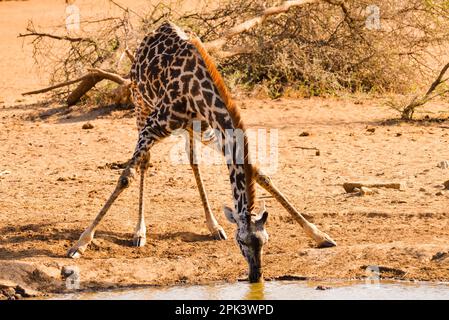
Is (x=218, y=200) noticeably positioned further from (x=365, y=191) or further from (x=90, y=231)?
(x=90, y=231)

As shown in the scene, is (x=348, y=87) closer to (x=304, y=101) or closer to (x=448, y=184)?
(x=304, y=101)

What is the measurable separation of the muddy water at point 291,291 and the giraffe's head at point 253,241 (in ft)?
0.45

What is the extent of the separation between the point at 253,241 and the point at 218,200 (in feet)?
8.01

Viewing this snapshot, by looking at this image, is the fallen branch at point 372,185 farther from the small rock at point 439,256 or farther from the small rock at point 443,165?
the small rock at point 439,256

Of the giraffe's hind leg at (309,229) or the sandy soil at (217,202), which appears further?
the giraffe's hind leg at (309,229)

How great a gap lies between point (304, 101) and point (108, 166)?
3359mm

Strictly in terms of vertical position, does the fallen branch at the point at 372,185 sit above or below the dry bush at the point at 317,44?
below

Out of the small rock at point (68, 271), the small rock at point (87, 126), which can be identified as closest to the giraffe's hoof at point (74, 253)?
the small rock at point (68, 271)

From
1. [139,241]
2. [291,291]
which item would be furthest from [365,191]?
[291,291]

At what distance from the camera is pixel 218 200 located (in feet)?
27.8

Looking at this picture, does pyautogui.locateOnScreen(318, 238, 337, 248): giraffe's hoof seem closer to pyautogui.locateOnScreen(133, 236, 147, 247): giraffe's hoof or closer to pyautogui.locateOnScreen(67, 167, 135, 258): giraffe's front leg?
pyautogui.locateOnScreen(133, 236, 147, 247): giraffe's hoof

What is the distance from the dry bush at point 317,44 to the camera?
12.2 metres
